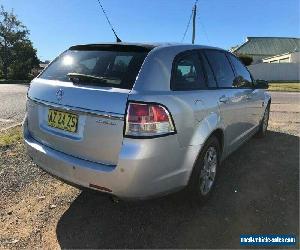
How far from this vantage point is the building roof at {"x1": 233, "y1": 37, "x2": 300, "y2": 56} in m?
62.8

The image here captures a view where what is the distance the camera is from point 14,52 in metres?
43.5

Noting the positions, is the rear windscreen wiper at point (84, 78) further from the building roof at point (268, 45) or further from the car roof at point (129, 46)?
the building roof at point (268, 45)

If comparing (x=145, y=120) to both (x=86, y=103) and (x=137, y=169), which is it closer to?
(x=137, y=169)

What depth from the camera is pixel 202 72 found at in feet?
13.6

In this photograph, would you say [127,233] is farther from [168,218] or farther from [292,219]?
[292,219]

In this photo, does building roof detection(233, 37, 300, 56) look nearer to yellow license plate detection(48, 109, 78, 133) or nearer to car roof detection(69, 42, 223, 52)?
car roof detection(69, 42, 223, 52)

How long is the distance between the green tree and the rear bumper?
39.7 meters

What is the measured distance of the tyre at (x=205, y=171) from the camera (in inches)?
147

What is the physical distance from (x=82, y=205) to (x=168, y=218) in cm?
95

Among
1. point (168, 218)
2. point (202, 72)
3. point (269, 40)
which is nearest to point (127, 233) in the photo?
point (168, 218)

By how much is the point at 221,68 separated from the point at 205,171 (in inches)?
54.6

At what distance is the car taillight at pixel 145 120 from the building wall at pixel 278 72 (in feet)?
131

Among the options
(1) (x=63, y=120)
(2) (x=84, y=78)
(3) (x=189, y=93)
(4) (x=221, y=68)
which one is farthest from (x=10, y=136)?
(3) (x=189, y=93)

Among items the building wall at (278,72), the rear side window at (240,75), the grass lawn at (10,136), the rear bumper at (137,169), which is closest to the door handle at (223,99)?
the rear side window at (240,75)
